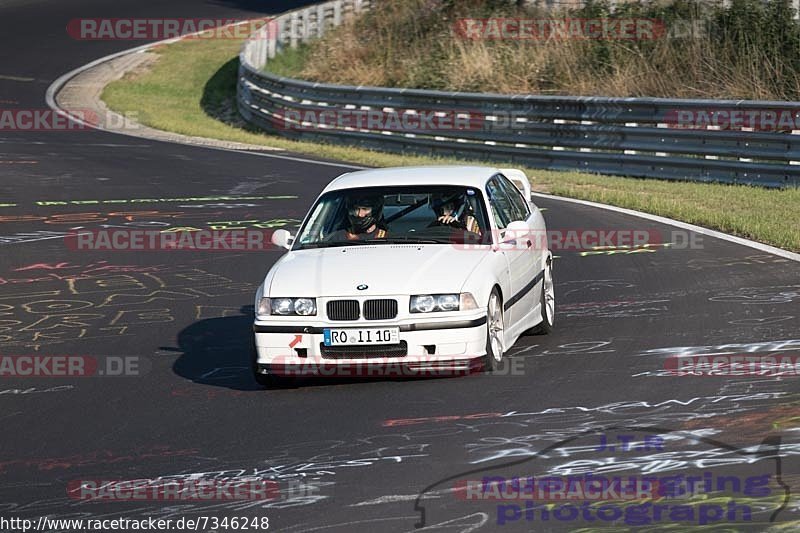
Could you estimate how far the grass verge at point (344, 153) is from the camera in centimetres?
1700

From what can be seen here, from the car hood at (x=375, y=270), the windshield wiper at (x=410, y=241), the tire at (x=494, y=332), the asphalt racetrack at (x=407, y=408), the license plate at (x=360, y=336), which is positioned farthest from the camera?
the windshield wiper at (x=410, y=241)

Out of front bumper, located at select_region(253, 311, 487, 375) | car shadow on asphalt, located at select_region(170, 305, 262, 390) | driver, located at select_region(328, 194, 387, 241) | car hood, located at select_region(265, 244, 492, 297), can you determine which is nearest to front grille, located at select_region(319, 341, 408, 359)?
front bumper, located at select_region(253, 311, 487, 375)

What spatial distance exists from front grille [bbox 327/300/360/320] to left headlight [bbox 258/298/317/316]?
11cm

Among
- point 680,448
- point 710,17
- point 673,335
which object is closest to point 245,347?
point 673,335

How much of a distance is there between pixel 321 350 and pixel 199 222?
9.48m

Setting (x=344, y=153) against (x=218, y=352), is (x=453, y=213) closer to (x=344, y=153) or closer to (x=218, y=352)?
(x=218, y=352)

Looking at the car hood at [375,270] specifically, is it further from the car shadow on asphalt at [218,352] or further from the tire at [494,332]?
the car shadow on asphalt at [218,352]

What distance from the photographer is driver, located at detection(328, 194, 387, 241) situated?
406 inches

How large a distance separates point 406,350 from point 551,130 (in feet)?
49.9

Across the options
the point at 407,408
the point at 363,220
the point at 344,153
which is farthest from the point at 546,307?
the point at 344,153

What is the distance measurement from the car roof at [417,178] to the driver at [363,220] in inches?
6.3

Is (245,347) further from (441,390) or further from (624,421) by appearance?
(624,421)

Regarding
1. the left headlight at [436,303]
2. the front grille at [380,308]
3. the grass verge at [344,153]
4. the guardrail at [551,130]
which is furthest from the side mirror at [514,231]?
the guardrail at [551,130]

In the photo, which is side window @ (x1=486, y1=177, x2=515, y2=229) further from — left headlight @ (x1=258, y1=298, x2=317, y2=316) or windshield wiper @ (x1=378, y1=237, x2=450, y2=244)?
left headlight @ (x1=258, y1=298, x2=317, y2=316)
